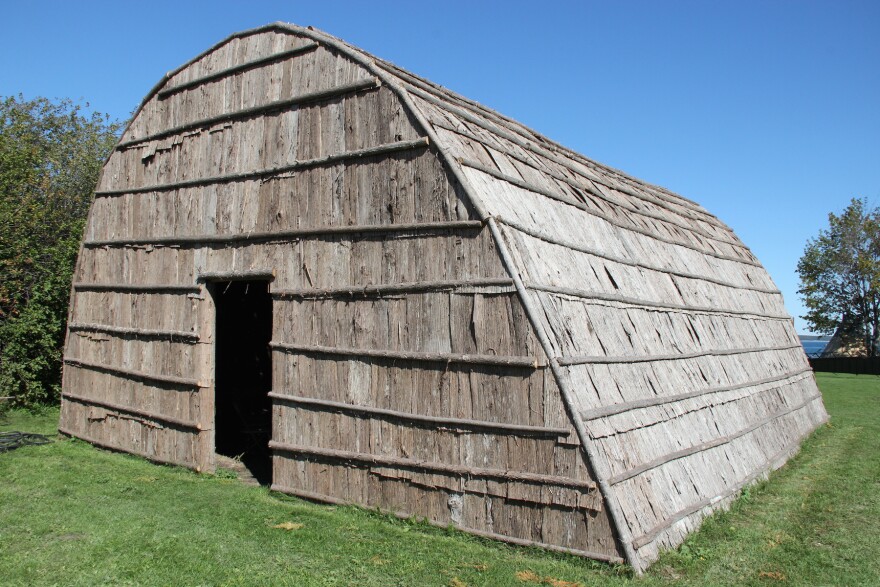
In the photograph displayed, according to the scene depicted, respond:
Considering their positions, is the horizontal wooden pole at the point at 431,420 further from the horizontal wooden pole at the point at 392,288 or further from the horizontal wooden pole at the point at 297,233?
the horizontal wooden pole at the point at 297,233

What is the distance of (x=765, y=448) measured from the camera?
41.3 feet

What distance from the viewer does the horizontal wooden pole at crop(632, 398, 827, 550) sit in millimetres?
7605

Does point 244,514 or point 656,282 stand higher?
point 656,282

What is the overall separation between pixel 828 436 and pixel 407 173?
12.8 metres

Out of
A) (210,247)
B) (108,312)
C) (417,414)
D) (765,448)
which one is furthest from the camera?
(108,312)

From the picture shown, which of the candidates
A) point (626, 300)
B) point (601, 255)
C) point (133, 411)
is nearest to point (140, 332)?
point (133, 411)

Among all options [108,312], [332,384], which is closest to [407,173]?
[332,384]

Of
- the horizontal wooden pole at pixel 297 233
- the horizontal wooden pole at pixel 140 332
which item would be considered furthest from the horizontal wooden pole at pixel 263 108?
the horizontal wooden pole at pixel 140 332

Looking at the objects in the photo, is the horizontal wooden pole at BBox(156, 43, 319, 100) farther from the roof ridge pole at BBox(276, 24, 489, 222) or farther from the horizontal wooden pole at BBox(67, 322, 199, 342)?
the horizontal wooden pole at BBox(67, 322, 199, 342)

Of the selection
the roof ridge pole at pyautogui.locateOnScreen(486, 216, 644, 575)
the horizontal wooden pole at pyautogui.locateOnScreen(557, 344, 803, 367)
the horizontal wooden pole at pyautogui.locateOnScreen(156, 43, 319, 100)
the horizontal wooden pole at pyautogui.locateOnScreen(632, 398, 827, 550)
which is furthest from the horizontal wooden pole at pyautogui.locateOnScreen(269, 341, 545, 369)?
the horizontal wooden pole at pyautogui.locateOnScreen(156, 43, 319, 100)

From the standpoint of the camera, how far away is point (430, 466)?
28.2ft

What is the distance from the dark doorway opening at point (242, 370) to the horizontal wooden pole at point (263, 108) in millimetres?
3334

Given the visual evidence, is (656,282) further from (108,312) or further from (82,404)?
(82,404)

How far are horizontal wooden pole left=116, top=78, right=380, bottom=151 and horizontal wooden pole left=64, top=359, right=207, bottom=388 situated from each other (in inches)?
164
